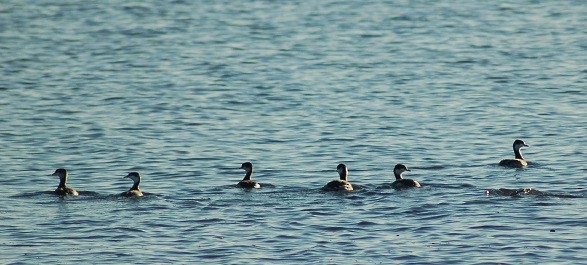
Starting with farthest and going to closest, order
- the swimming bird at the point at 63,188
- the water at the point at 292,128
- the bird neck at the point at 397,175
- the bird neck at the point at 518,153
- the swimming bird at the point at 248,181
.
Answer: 1. the bird neck at the point at 518,153
2. the bird neck at the point at 397,175
3. the swimming bird at the point at 248,181
4. the swimming bird at the point at 63,188
5. the water at the point at 292,128

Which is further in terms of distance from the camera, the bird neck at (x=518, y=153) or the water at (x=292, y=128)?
the bird neck at (x=518, y=153)

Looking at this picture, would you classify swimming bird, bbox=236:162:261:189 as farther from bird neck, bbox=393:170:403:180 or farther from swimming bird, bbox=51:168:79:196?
swimming bird, bbox=51:168:79:196

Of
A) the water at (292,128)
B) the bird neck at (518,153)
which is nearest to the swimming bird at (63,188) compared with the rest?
the water at (292,128)

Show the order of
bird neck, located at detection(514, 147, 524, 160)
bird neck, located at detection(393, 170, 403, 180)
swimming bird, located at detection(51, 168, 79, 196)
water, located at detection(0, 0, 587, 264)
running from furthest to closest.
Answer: bird neck, located at detection(514, 147, 524, 160)
bird neck, located at detection(393, 170, 403, 180)
swimming bird, located at detection(51, 168, 79, 196)
water, located at detection(0, 0, 587, 264)

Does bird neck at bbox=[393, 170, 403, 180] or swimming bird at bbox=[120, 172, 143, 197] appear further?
bird neck at bbox=[393, 170, 403, 180]

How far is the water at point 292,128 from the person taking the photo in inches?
811

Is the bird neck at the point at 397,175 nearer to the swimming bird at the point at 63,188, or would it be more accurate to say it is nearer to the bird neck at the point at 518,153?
the bird neck at the point at 518,153

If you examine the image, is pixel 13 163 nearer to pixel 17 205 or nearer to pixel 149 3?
pixel 17 205

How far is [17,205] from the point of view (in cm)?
2339

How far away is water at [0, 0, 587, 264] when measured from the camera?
2059 centimetres

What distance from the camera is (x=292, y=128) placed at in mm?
32219

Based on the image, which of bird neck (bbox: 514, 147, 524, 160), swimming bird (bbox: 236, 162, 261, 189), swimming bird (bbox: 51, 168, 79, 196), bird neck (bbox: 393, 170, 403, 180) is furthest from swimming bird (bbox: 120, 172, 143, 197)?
bird neck (bbox: 514, 147, 524, 160)

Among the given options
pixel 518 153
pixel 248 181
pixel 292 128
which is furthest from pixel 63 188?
pixel 518 153

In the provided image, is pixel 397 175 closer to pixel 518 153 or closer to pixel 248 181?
pixel 248 181
